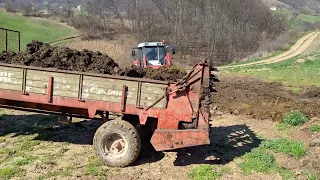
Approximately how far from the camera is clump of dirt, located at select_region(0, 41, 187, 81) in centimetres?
766

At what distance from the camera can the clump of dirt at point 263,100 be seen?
1205 cm

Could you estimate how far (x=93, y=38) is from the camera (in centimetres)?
5284

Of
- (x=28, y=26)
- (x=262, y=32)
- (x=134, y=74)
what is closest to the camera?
(x=134, y=74)

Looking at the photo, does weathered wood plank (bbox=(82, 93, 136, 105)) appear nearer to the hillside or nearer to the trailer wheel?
the trailer wheel

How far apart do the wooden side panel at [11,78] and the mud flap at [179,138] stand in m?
2.90

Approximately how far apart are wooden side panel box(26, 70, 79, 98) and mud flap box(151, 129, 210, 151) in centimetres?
182

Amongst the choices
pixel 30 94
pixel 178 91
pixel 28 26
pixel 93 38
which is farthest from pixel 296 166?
pixel 28 26

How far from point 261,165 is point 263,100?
7.64m

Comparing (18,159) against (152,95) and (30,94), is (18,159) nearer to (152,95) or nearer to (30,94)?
(30,94)

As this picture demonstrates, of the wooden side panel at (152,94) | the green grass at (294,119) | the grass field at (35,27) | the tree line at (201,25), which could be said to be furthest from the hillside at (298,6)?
the wooden side panel at (152,94)

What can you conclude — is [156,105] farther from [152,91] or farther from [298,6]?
[298,6]

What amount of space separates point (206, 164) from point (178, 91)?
163 centimetres

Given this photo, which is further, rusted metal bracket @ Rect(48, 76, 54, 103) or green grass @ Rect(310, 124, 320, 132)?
green grass @ Rect(310, 124, 320, 132)

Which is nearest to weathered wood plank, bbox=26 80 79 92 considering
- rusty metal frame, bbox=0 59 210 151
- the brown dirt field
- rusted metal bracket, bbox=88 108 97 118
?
rusty metal frame, bbox=0 59 210 151
